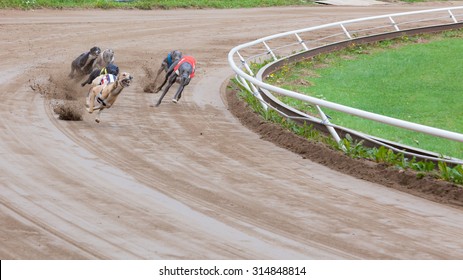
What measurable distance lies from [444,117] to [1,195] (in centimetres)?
921

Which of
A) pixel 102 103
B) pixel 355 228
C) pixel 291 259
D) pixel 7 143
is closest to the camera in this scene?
pixel 291 259

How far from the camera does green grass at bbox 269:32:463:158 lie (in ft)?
49.1

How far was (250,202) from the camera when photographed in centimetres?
941

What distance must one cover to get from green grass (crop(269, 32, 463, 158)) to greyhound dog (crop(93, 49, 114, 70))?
3.27m

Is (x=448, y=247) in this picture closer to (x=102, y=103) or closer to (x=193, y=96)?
(x=102, y=103)

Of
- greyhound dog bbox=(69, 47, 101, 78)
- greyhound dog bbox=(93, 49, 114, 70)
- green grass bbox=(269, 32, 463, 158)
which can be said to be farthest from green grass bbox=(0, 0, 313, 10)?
greyhound dog bbox=(93, 49, 114, 70)

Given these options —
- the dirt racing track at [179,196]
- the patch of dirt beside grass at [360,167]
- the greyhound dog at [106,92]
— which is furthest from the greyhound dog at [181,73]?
the greyhound dog at [106,92]

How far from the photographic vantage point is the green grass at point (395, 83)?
14977 millimetres

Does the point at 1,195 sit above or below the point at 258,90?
above

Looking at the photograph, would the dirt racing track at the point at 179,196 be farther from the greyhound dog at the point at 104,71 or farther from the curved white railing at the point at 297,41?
the curved white railing at the point at 297,41

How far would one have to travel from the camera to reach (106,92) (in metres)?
14.1

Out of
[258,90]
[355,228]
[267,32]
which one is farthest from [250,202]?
[267,32]

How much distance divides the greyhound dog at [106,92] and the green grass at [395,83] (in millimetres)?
3320

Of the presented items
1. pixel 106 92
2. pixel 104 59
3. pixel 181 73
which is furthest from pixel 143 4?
pixel 106 92
